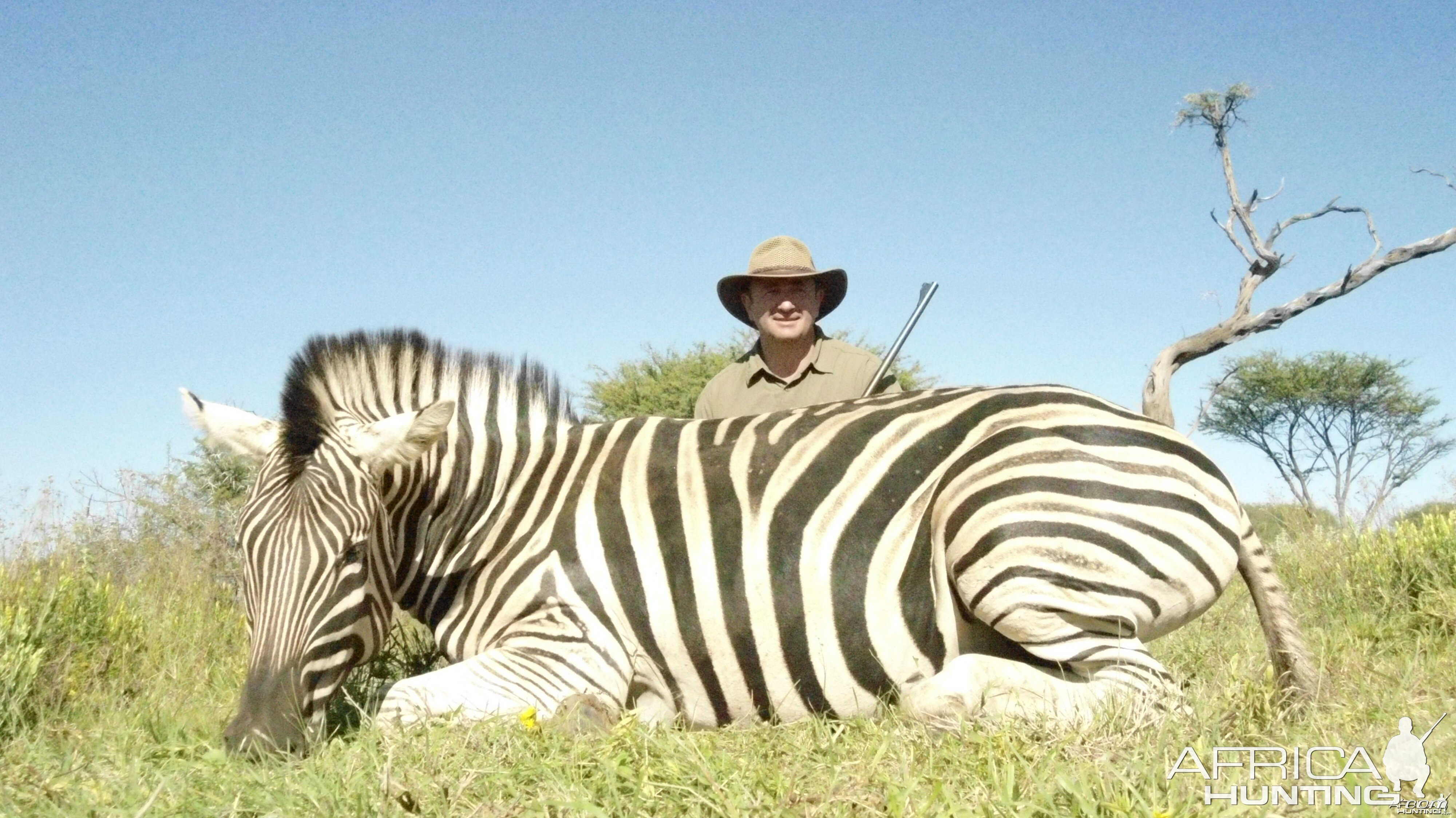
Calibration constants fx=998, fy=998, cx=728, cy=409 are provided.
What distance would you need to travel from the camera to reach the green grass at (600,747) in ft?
6.91

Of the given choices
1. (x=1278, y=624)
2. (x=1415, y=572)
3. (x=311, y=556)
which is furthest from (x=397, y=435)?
(x=1415, y=572)

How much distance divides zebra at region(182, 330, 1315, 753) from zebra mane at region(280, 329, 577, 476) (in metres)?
0.02

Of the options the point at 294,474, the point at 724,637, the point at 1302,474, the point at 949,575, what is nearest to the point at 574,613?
the point at 724,637

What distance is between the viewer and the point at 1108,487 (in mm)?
→ 2887

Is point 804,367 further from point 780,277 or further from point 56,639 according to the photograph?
point 56,639

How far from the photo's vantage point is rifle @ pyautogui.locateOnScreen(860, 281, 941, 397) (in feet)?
17.1

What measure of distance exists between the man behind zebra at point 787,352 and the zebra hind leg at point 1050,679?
2.61m

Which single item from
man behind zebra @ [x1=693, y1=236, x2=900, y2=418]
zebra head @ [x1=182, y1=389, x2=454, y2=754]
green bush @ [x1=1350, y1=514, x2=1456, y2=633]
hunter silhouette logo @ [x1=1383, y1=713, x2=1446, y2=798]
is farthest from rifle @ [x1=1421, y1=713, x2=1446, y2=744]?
man behind zebra @ [x1=693, y1=236, x2=900, y2=418]

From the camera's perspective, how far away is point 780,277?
530 cm

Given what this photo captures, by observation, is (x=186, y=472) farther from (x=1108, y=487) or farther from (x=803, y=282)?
(x=1108, y=487)

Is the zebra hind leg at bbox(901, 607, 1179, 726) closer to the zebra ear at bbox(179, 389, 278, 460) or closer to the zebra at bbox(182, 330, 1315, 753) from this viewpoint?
the zebra at bbox(182, 330, 1315, 753)

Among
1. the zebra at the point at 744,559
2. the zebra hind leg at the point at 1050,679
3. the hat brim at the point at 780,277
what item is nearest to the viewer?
the zebra hind leg at the point at 1050,679

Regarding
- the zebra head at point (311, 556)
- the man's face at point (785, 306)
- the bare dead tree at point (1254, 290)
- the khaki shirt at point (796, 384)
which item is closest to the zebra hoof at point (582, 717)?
the zebra head at point (311, 556)

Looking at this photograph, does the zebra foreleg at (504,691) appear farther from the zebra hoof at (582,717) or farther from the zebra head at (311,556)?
the zebra head at (311,556)
